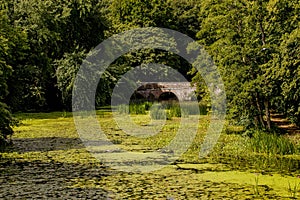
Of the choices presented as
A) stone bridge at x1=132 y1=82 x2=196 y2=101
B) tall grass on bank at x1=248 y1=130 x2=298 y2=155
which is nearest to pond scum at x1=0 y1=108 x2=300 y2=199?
tall grass on bank at x1=248 y1=130 x2=298 y2=155

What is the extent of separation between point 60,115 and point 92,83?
8.14 feet

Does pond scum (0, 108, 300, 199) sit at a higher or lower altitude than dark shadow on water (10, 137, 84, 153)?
lower

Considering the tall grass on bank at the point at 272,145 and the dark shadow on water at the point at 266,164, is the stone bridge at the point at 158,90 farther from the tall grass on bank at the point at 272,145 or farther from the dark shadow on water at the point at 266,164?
the dark shadow on water at the point at 266,164

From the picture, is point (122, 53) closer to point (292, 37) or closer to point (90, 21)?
point (90, 21)

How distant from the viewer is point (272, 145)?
11562mm

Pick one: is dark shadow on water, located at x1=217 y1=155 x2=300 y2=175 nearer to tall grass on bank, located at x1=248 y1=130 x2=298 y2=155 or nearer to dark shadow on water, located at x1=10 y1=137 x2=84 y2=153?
tall grass on bank, located at x1=248 y1=130 x2=298 y2=155

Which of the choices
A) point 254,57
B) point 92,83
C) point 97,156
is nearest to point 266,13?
point 254,57

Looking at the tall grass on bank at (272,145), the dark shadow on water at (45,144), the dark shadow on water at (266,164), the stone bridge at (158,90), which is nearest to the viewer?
the dark shadow on water at (266,164)

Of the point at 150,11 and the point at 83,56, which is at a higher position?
the point at 150,11

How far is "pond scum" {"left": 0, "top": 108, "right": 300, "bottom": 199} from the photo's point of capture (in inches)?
305

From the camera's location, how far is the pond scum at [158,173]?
7.76 m

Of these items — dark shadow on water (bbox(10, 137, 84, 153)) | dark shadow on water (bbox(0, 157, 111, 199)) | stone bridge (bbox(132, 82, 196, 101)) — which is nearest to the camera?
dark shadow on water (bbox(0, 157, 111, 199))

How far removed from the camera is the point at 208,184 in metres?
8.36

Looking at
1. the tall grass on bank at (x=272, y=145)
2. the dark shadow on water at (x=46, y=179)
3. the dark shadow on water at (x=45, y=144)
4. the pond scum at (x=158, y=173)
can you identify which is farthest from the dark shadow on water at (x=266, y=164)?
the dark shadow on water at (x=45, y=144)
